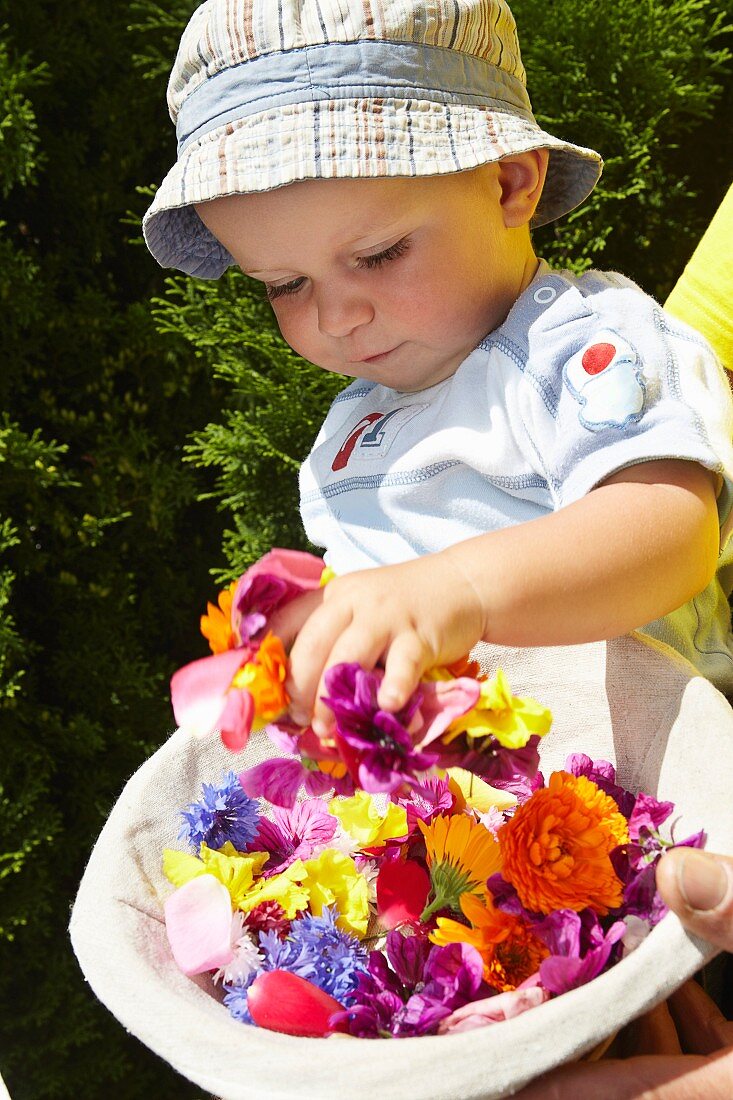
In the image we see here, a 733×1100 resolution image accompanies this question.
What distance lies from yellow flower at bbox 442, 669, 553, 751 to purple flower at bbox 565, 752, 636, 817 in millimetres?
331

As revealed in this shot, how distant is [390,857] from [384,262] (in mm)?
720

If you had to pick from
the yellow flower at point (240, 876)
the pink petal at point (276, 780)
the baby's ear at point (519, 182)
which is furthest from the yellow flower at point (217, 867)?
the baby's ear at point (519, 182)

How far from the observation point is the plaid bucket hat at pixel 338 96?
1.10 m

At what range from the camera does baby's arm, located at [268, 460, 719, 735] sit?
2.64ft

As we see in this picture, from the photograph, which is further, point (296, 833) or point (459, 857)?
point (296, 833)

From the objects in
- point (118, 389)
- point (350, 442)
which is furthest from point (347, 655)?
point (118, 389)

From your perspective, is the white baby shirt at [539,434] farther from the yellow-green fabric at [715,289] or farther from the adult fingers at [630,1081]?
the adult fingers at [630,1081]

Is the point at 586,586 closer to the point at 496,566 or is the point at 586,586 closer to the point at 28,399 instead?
the point at 496,566

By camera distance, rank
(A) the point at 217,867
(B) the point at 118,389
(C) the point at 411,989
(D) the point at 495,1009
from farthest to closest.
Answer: (B) the point at 118,389 → (A) the point at 217,867 → (C) the point at 411,989 → (D) the point at 495,1009

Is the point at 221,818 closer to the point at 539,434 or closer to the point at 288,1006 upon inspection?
the point at 288,1006

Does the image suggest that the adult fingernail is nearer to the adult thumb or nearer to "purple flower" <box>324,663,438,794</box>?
the adult thumb

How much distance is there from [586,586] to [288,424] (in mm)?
1150

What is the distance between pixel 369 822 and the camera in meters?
1.23

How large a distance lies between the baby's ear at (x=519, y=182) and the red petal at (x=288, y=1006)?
95 cm
